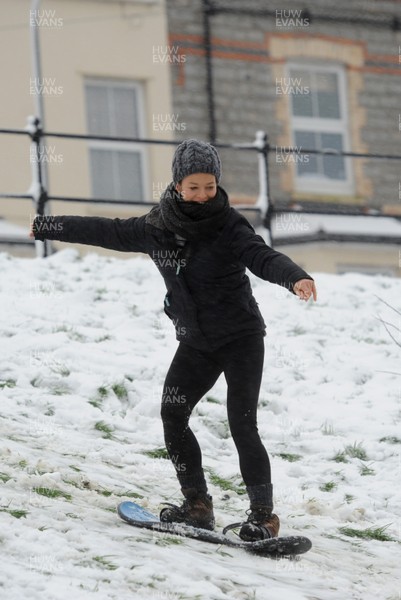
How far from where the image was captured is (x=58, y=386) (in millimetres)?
9180

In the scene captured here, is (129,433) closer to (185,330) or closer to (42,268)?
(185,330)

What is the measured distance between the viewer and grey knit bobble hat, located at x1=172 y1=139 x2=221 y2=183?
6336 millimetres

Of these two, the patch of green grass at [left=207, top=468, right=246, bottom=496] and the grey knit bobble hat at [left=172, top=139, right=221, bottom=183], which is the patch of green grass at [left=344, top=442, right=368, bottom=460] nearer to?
the patch of green grass at [left=207, top=468, right=246, bottom=496]

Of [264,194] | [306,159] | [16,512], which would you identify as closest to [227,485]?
[16,512]

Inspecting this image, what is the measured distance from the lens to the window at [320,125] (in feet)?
69.9

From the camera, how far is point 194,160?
634 centimetres

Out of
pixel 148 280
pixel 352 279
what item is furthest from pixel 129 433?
pixel 352 279

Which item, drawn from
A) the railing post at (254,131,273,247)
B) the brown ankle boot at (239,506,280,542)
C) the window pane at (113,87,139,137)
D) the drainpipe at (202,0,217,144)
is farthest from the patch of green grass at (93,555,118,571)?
the drainpipe at (202,0,217,144)

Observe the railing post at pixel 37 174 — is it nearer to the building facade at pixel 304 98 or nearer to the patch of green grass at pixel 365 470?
the patch of green grass at pixel 365 470

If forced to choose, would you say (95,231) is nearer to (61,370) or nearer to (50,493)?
(50,493)

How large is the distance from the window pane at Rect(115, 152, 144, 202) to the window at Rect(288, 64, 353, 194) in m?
2.53

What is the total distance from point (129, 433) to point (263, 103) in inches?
516

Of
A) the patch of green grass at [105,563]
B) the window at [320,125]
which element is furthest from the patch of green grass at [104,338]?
the window at [320,125]

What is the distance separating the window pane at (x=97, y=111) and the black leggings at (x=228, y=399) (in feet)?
45.3
